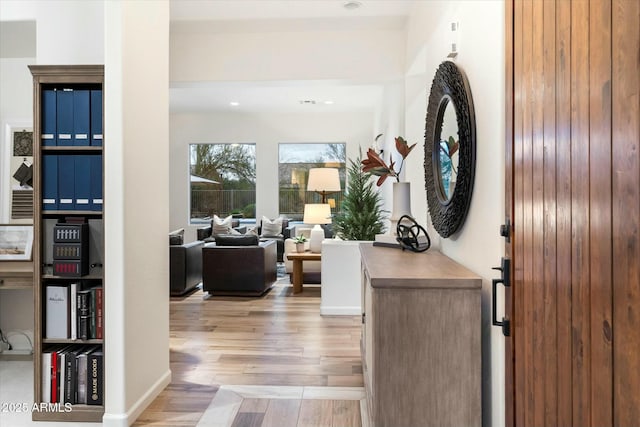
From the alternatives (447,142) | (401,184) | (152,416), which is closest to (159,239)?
(152,416)

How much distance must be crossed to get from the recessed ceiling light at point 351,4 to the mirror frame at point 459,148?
5.33 ft

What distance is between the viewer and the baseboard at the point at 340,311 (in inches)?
192

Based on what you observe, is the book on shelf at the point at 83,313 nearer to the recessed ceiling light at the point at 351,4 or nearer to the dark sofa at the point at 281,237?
the recessed ceiling light at the point at 351,4

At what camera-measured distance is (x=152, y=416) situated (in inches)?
102

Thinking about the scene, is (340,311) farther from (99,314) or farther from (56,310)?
(56,310)

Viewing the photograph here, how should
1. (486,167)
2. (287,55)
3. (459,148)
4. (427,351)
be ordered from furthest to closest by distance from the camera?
1. (287,55)
2. (459,148)
3. (486,167)
4. (427,351)

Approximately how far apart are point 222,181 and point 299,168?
5.61 feet

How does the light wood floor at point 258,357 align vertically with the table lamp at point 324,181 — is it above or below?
below

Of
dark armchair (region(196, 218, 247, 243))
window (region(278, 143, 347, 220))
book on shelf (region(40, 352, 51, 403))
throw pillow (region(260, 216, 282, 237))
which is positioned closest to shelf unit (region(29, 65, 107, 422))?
book on shelf (region(40, 352, 51, 403))

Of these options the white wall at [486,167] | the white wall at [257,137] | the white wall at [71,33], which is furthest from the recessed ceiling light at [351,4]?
the white wall at [257,137]

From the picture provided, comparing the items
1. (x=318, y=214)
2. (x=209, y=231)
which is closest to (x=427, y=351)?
(x=318, y=214)

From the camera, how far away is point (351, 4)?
3.95 meters

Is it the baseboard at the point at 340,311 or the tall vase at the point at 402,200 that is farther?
the baseboard at the point at 340,311

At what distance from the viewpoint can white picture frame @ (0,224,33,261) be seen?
3273 mm
